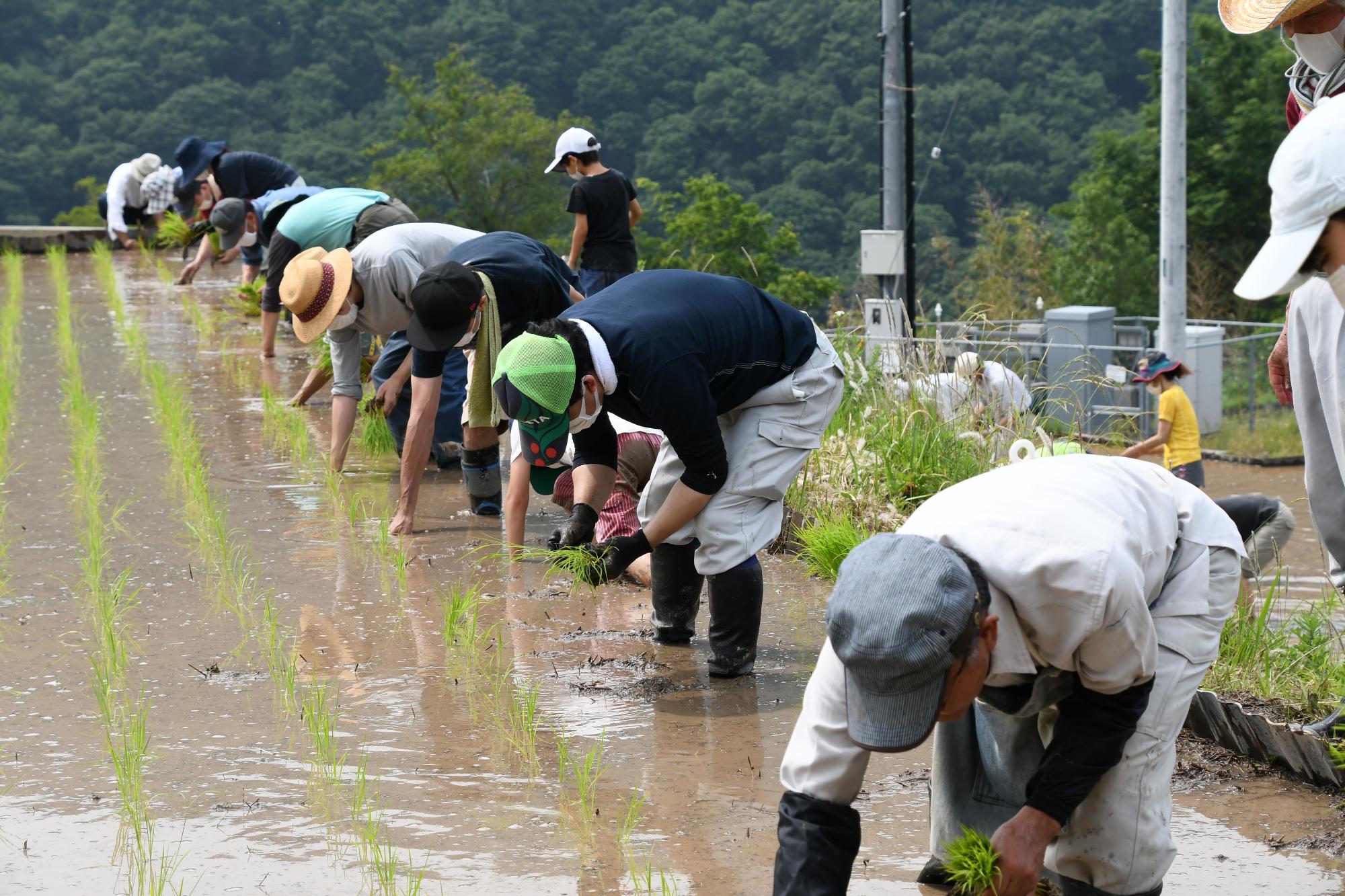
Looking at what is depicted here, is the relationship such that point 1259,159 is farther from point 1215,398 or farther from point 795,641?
point 795,641

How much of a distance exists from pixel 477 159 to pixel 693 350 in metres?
47.1

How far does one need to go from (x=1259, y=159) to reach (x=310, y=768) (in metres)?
37.1

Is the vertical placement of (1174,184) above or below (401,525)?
above

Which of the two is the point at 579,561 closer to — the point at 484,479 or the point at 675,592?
the point at 675,592

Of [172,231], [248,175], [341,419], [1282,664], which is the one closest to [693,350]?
[1282,664]

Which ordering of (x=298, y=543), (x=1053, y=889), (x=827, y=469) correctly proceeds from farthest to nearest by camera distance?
(x=827, y=469) → (x=298, y=543) → (x=1053, y=889)

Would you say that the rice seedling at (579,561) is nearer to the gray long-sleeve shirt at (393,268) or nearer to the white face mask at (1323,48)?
the gray long-sleeve shirt at (393,268)

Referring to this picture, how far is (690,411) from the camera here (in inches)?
157

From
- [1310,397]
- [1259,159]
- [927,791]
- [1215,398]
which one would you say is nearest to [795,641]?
[927,791]

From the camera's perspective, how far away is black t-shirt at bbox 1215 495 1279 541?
406cm

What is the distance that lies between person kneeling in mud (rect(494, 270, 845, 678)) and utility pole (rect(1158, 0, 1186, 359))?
13.1m

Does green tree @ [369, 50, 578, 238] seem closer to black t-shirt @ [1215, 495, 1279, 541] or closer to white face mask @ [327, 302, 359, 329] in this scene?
white face mask @ [327, 302, 359, 329]

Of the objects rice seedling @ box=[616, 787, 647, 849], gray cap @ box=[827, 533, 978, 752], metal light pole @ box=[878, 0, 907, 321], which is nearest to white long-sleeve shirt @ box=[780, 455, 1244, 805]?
gray cap @ box=[827, 533, 978, 752]

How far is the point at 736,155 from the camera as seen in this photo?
2438 inches
